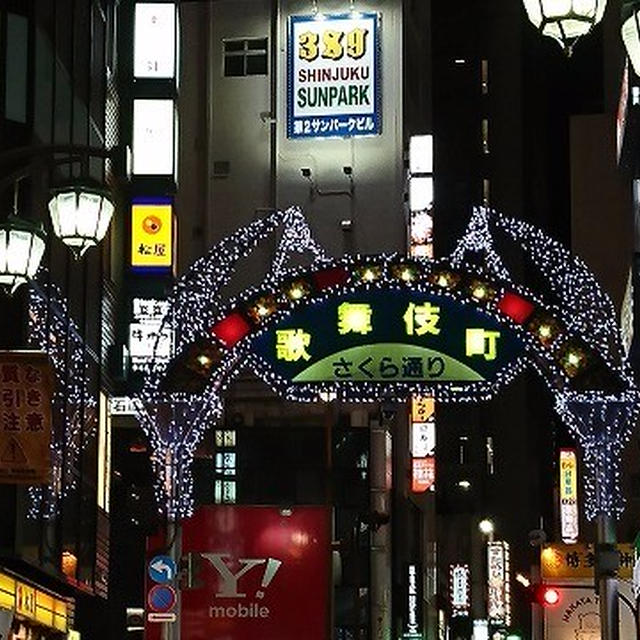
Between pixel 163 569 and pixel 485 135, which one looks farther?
pixel 485 135

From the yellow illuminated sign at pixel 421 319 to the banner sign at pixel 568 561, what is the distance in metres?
16.6

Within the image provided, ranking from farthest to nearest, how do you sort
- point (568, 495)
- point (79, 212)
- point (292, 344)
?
point (568, 495)
point (292, 344)
point (79, 212)

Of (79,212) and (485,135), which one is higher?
(485,135)

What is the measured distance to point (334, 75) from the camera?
46906mm

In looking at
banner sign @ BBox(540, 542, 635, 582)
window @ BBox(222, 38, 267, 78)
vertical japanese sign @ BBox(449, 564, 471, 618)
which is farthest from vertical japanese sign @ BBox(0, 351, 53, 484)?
vertical japanese sign @ BBox(449, 564, 471, 618)

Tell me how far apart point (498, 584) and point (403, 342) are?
191ft

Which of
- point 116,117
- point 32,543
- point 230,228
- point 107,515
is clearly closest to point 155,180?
point 116,117

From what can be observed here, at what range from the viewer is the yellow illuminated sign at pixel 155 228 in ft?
118

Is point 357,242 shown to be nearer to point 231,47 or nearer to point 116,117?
point 231,47

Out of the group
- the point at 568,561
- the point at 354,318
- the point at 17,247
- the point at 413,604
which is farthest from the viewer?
the point at 413,604

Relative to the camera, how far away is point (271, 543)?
68.0ft

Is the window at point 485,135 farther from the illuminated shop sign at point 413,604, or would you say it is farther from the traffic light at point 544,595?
the traffic light at point 544,595

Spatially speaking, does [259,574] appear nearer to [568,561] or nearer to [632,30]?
[632,30]

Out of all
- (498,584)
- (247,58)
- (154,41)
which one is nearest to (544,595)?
(154,41)
